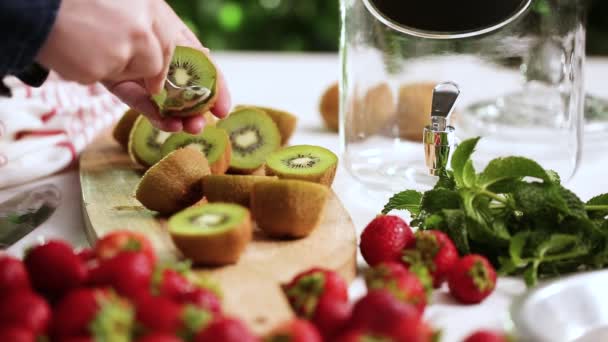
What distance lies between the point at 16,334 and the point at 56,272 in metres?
0.12

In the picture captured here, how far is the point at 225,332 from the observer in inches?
26.0

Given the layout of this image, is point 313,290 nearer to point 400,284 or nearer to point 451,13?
point 400,284

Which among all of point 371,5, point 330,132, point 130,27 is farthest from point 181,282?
point 330,132

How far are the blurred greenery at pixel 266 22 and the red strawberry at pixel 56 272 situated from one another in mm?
1828

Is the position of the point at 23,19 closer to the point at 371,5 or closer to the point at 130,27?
the point at 130,27

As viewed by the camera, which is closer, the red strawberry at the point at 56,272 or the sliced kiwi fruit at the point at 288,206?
the red strawberry at the point at 56,272

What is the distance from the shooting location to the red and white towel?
1.23 meters

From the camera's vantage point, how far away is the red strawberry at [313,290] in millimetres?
787

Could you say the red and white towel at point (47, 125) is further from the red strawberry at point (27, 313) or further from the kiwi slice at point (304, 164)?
the red strawberry at point (27, 313)

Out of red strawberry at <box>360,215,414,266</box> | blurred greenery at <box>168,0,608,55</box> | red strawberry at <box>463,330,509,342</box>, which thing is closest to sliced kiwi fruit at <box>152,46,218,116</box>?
red strawberry at <box>360,215,414,266</box>

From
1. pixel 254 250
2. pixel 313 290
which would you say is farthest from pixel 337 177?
pixel 313 290

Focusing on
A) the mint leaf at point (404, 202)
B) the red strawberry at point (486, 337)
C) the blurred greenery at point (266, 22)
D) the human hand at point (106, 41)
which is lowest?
the blurred greenery at point (266, 22)

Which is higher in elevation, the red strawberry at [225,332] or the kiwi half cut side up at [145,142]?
the red strawberry at [225,332]

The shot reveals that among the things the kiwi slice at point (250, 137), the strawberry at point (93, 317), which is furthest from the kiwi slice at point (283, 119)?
the strawberry at point (93, 317)
